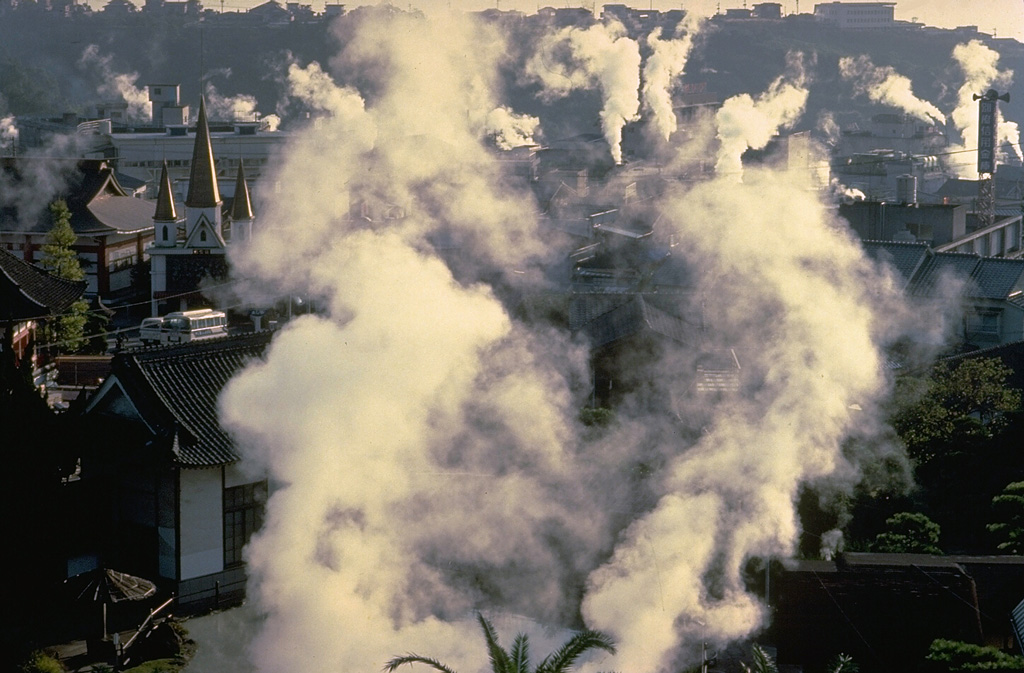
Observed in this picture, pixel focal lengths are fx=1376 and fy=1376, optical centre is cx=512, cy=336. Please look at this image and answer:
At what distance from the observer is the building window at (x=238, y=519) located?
46.7 feet

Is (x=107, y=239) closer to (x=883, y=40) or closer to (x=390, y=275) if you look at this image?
(x=390, y=275)

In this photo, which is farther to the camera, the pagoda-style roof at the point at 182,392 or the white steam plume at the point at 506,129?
the white steam plume at the point at 506,129

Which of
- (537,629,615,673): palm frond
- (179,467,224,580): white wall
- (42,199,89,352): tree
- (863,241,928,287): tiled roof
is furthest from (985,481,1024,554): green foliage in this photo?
(42,199,89,352): tree

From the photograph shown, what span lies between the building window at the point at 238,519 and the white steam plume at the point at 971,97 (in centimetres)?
5628

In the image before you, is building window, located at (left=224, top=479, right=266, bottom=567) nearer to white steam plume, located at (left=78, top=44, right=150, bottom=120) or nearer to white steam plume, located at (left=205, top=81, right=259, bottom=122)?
white steam plume, located at (left=205, top=81, right=259, bottom=122)

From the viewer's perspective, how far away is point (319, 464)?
12.4 metres

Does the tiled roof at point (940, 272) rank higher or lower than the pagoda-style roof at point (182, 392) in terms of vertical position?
higher

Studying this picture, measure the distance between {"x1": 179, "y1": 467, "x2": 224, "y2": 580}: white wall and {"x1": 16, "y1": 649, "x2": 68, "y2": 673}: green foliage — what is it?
6.40 feet

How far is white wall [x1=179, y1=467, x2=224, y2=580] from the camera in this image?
13.9 metres

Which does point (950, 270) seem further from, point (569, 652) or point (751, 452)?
point (569, 652)

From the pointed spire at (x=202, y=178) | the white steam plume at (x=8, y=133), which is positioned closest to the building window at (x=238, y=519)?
the pointed spire at (x=202, y=178)

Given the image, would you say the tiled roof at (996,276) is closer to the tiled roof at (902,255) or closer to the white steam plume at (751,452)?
the tiled roof at (902,255)

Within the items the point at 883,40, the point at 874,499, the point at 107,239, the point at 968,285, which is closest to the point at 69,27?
the point at 883,40

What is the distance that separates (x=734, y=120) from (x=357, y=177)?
30.6 m
